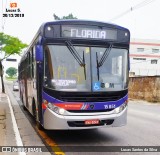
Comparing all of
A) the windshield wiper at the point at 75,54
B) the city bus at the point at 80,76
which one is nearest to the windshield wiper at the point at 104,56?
the city bus at the point at 80,76

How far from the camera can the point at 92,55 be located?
8.62 meters

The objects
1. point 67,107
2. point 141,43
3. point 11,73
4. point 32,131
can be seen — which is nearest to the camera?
point 67,107

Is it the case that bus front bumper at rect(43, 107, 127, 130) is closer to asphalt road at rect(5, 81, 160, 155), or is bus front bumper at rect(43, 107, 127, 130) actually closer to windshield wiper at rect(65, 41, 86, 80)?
asphalt road at rect(5, 81, 160, 155)

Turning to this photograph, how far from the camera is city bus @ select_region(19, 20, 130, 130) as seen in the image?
8.30m

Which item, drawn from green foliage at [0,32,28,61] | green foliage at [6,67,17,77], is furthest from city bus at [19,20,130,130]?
green foliage at [6,67,17,77]

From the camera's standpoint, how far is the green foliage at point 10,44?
38219 mm

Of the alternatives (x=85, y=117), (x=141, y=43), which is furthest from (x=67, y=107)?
(x=141, y=43)

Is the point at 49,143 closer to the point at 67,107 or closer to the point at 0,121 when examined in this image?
the point at 67,107

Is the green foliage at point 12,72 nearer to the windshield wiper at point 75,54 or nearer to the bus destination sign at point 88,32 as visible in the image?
the bus destination sign at point 88,32

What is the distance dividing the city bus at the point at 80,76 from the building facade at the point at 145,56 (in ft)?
201

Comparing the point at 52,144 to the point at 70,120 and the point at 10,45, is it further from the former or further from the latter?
the point at 10,45

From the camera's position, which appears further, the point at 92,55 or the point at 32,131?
the point at 32,131

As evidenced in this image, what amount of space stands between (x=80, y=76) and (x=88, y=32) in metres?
1.30

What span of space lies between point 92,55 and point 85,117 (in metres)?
1.67
